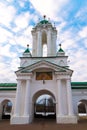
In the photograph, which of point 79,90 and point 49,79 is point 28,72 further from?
point 79,90

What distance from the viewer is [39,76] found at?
57.2 ft

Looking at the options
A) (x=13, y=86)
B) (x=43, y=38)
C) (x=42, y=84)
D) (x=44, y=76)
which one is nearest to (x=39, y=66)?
(x=44, y=76)

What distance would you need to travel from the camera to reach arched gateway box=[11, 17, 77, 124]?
15166mm

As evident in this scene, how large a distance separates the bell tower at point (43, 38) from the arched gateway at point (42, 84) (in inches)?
20.5

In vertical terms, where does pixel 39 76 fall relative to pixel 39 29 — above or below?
below

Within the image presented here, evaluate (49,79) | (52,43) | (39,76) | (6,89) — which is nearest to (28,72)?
(39,76)

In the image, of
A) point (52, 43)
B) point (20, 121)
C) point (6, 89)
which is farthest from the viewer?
point (52, 43)

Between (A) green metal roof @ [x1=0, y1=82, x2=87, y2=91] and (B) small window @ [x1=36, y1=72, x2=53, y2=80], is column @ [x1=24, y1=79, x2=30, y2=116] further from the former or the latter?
(A) green metal roof @ [x1=0, y1=82, x2=87, y2=91]

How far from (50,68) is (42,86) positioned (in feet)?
7.97

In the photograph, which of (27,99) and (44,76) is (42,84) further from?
(27,99)

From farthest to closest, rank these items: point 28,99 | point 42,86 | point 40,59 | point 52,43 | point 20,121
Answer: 1. point 52,43
2. point 40,59
3. point 42,86
4. point 28,99
5. point 20,121

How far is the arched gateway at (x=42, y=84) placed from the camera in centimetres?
1517

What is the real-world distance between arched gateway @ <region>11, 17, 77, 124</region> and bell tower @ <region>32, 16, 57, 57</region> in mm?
520

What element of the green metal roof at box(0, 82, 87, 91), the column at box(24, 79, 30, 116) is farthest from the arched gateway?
the green metal roof at box(0, 82, 87, 91)
